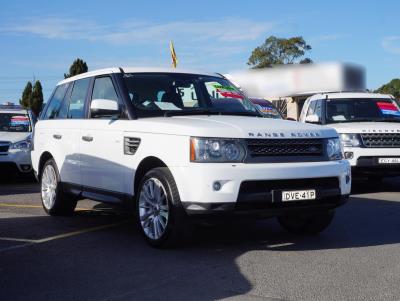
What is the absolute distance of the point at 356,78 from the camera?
2209cm

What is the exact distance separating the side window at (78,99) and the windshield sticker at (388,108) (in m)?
6.29

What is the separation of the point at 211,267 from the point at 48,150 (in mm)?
3834

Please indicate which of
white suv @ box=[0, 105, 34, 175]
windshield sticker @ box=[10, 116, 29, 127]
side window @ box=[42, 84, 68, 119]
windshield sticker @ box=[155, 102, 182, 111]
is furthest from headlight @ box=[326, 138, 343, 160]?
windshield sticker @ box=[10, 116, 29, 127]

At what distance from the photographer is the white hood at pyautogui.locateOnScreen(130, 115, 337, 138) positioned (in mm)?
5621

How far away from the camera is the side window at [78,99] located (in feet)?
25.1

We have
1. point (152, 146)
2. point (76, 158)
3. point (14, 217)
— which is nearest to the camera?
point (152, 146)

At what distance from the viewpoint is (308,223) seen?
6750 millimetres

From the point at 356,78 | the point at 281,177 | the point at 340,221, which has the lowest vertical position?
the point at 340,221

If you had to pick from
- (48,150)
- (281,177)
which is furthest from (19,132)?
(281,177)

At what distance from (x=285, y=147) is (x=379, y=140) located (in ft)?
16.3

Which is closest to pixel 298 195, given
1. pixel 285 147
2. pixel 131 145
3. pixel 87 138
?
pixel 285 147

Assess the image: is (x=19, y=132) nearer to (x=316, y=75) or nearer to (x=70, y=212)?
(x=70, y=212)

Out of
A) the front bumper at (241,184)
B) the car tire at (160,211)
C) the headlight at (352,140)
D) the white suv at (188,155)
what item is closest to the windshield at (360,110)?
the headlight at (352,140)

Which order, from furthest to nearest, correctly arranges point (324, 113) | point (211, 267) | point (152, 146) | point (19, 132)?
point (19, 132)
point (324, 113)
point (152, 146)
point (211, 267)
